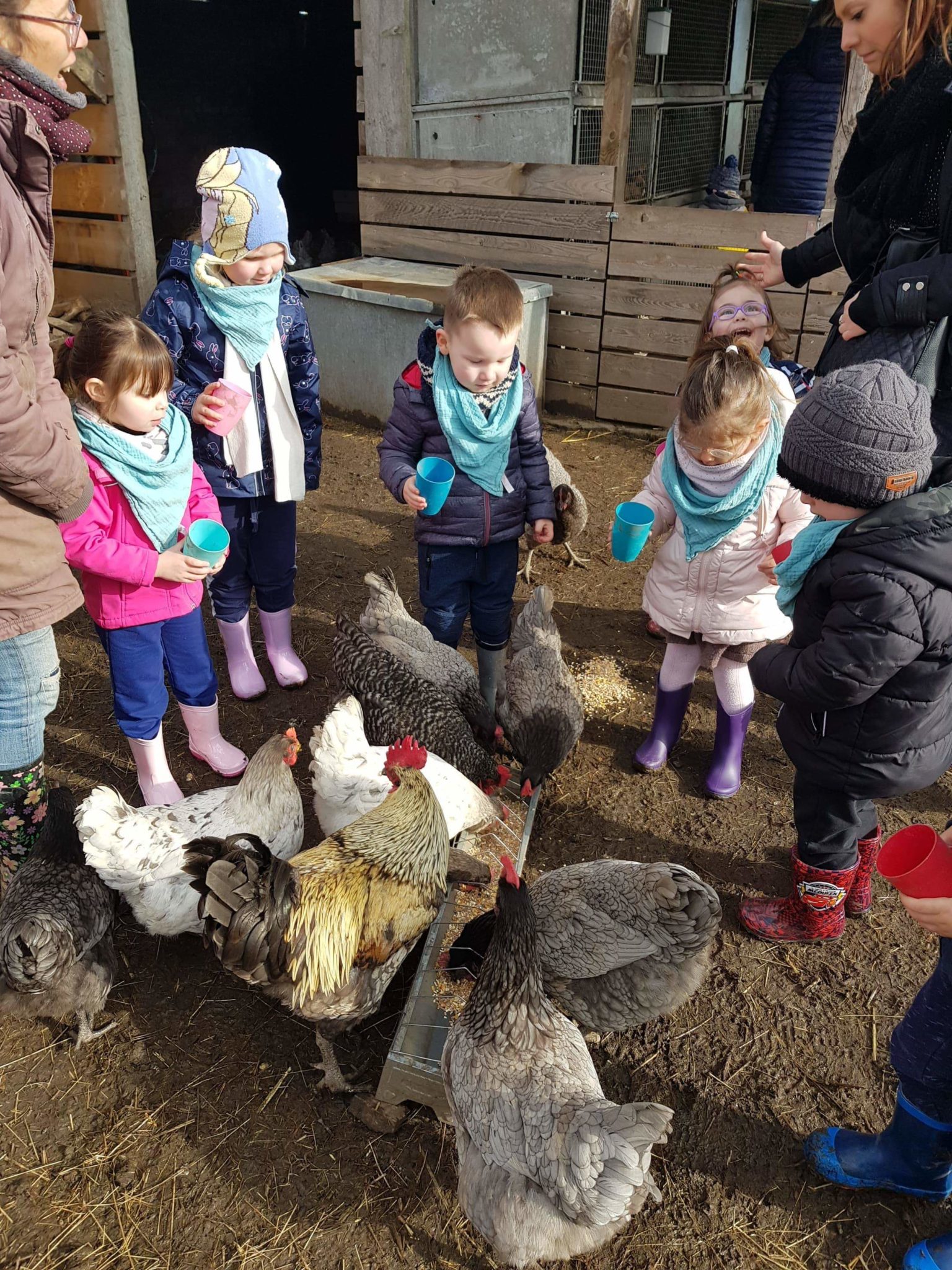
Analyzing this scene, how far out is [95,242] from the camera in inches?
294

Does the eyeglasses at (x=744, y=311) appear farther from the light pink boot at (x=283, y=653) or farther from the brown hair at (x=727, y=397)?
the light pink boot at (x=283, y=653)

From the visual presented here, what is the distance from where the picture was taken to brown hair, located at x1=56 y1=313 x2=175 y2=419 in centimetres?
257

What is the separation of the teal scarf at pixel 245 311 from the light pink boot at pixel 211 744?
140 centimetres

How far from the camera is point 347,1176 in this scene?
2.14m

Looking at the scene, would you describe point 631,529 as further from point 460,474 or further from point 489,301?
point 489,301

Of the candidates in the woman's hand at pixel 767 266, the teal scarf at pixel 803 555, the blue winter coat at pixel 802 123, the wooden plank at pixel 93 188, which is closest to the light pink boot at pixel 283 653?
the teal scarf at pixel 803 555

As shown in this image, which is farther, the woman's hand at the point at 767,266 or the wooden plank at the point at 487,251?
the wooden plank at the point at 487,251

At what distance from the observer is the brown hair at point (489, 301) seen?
2939 mm

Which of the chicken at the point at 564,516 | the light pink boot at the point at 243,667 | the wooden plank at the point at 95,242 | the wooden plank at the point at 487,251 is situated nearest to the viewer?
the light pink boot at the point at 243,667

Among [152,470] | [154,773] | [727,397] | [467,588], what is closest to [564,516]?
[467,588]

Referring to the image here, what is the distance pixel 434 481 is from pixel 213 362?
1025 mm

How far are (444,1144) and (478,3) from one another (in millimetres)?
7435

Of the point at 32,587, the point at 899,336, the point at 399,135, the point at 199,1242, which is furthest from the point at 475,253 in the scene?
the point at 199,1242

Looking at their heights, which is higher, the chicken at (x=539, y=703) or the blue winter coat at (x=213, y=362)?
the blue winter coat at (x=213, y=362)
